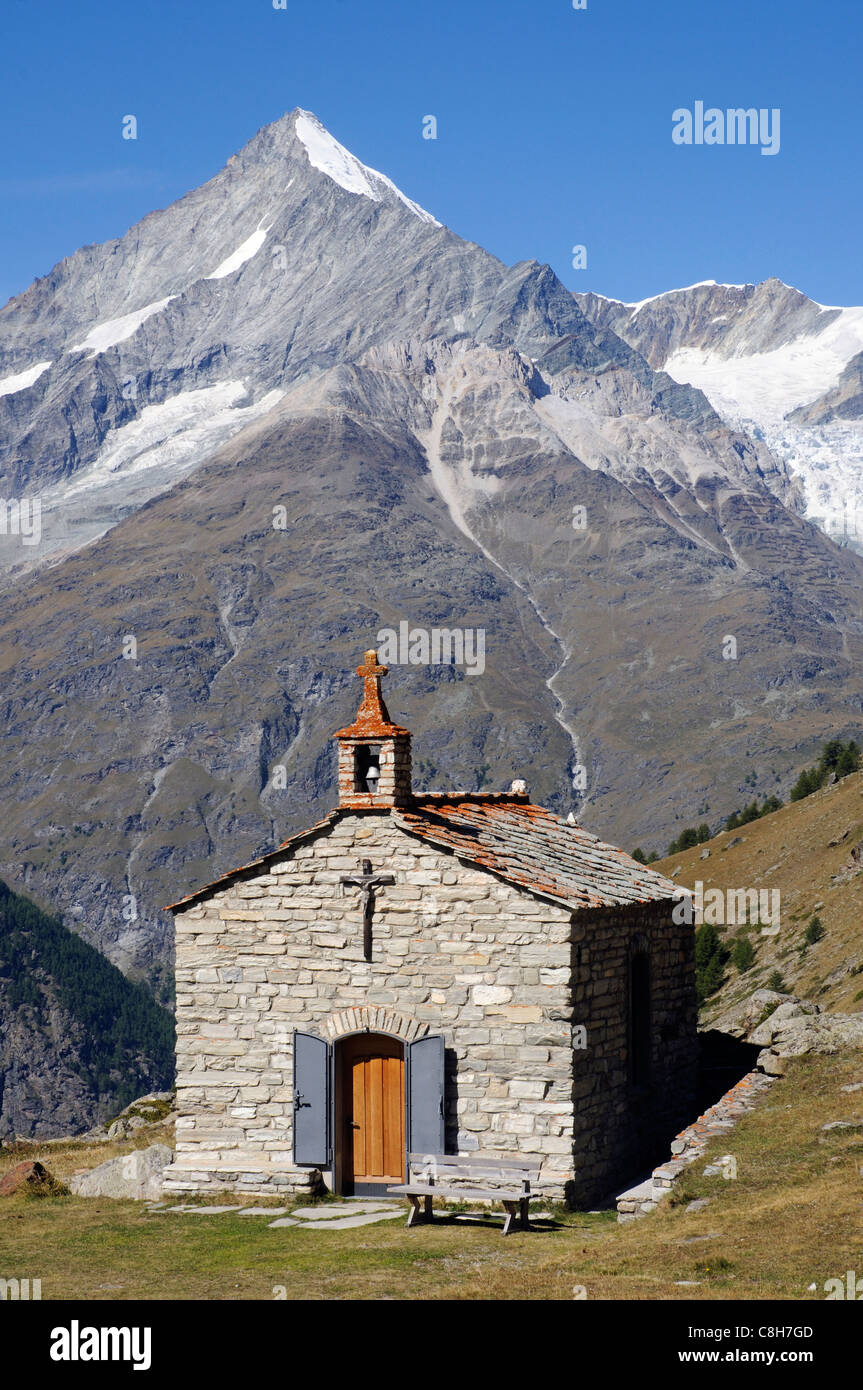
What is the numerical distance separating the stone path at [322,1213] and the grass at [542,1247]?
0.33m

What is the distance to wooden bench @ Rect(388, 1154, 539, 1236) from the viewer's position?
78.8ft

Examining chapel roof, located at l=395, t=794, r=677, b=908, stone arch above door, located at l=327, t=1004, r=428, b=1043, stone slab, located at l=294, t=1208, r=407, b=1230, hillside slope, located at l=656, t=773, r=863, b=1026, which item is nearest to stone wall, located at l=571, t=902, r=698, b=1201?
chapel roof, located at l=395, t=794, r=677, b=908

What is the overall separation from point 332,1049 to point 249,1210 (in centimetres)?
300

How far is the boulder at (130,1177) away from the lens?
28312mm

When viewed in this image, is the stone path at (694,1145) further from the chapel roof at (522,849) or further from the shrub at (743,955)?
the shrub at (743,955)

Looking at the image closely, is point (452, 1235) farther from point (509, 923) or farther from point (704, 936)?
point (704, 936)

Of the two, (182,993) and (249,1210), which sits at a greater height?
(182,993)

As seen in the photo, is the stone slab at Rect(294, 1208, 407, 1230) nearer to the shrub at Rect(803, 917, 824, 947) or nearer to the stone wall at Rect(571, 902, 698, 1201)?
the stone wall at Rect(571, 902, 698, 1201)

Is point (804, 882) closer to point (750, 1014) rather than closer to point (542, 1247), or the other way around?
point (750, 1014)

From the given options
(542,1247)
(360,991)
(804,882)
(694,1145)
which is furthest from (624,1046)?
(804,882)

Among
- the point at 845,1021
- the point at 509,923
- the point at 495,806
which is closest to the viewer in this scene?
the point at 509,923

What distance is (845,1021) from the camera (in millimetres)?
31344

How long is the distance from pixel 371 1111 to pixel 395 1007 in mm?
2155
